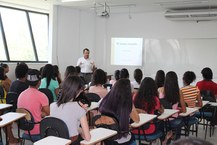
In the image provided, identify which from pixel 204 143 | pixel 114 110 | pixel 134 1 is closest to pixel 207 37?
pixel 134 1

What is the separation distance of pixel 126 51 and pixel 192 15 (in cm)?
266

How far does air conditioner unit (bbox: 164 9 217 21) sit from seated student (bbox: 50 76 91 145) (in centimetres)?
616

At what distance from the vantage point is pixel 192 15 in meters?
8.13

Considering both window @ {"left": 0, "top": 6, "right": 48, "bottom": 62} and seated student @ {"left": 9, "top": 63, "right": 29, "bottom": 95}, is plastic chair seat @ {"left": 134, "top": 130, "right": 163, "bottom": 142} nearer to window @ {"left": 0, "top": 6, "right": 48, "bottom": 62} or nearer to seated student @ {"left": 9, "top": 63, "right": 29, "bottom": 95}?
seated student @ {"left": 9, "top": 63, "right": 29, "bottom": 95}

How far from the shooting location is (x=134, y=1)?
7.75 m

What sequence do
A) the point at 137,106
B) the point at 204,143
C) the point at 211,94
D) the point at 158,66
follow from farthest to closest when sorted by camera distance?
the point at 158,66 < the point at 211,94 < the point at 137,106 < the point at 204,143

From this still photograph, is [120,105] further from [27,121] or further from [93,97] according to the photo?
[93,97]

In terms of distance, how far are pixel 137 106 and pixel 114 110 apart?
2.80ft

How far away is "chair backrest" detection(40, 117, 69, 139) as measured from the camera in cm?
249

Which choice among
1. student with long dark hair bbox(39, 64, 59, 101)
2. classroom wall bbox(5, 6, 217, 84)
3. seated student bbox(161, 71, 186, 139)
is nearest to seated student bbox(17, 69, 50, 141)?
student with long dark hair bbox(39, 64, 59, 101)

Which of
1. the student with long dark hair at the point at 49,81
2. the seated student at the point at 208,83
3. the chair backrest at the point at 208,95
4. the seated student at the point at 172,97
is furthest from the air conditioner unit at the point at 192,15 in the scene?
the student with long dark hair at the point at 49,81

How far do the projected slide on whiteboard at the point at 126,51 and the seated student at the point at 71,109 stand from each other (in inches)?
278

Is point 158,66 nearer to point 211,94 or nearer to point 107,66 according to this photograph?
point 107,66

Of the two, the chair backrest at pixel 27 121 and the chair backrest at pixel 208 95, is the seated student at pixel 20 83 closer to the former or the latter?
the chair backrest at pixel 27 121
